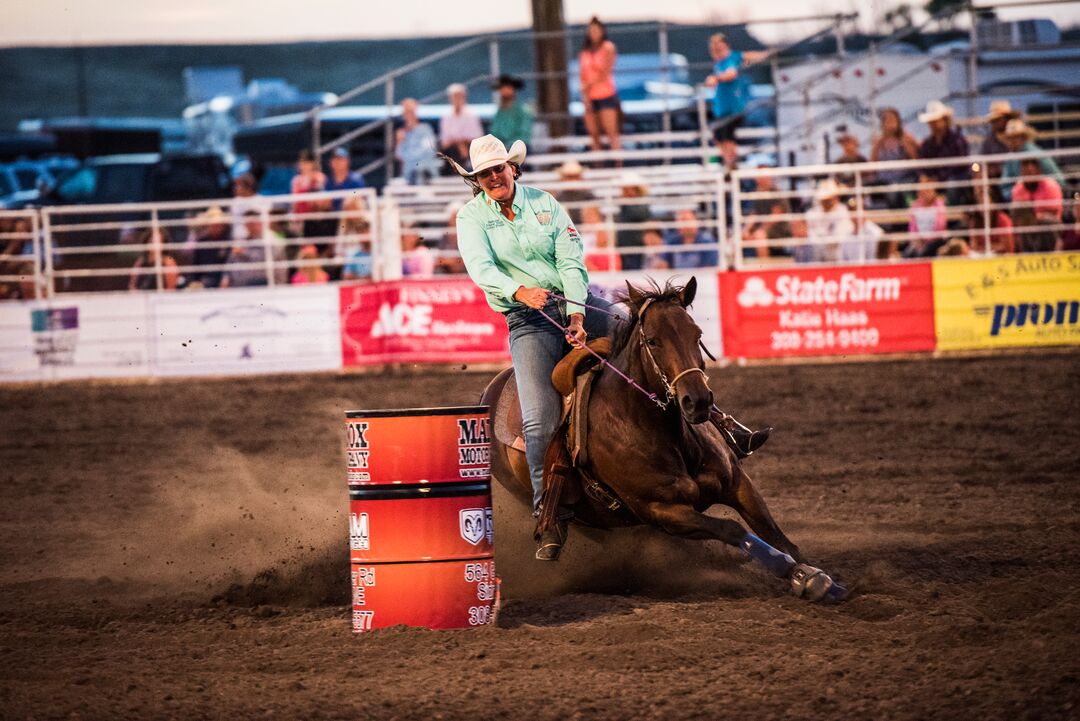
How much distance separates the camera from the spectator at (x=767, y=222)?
53.9 feet

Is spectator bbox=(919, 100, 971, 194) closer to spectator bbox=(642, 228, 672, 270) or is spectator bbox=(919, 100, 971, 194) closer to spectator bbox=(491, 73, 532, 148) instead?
spectator bbox=(642, 228, 672, 270)

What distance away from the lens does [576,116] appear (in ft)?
Answer: 68.1

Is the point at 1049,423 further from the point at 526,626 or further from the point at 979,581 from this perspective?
the point at 526,626

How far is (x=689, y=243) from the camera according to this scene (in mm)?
16797

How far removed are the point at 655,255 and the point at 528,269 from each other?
1097cm

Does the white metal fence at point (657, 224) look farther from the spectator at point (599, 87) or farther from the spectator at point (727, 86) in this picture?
the spectator at point (599, 87)

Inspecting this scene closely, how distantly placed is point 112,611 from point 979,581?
3951 mm

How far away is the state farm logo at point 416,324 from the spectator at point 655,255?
7.32ft

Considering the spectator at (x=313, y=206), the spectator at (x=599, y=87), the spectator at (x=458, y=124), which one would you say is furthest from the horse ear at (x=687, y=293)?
the spectator at (x=458, y=124)

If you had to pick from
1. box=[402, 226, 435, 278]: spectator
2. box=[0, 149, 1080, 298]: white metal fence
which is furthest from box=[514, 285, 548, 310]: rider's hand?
box=[402, 226, 435, 278]: spectator

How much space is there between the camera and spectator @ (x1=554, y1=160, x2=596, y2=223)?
17297mm

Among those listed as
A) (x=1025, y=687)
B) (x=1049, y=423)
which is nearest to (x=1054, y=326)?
(x=1049, y=423)

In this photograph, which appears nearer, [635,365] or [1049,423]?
[635,365]

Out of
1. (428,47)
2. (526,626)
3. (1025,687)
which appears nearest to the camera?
(1025,687)
